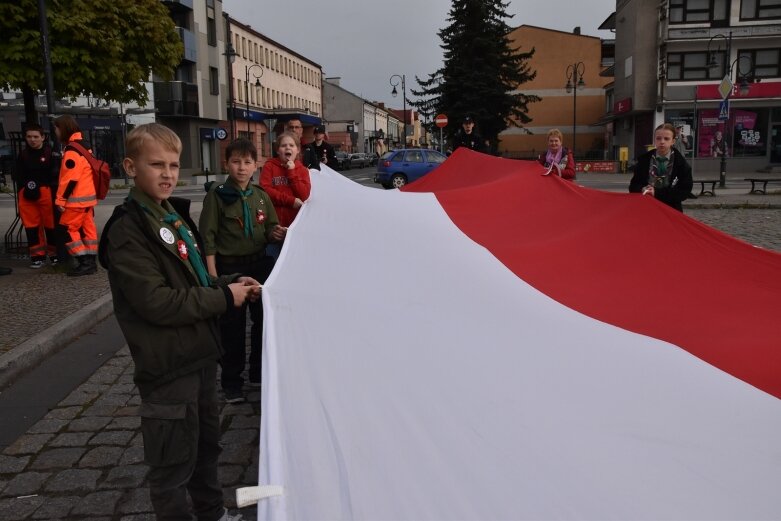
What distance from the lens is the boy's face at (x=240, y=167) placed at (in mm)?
4184

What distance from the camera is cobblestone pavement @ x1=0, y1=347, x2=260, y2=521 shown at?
11.0ft

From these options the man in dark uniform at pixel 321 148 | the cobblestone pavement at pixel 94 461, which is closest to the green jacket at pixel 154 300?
the cobblestone pavement at pixel 94 461

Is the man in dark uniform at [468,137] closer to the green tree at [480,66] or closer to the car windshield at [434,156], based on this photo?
the car windshield at [434,156]

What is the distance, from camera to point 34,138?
29.9 feet

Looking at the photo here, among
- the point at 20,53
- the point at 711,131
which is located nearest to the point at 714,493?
the point at 20,53

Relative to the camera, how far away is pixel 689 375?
2771 mm

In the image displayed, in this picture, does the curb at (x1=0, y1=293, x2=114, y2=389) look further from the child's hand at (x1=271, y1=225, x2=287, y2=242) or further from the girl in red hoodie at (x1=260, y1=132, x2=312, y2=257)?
the child's hand at (x1=271, y1=225, x2=287, y2=242)

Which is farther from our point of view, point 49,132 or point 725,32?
point 725,32

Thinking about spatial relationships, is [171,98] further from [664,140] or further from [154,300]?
[154,300]

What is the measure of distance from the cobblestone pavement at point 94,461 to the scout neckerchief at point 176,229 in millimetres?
1220

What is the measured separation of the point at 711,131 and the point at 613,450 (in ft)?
134

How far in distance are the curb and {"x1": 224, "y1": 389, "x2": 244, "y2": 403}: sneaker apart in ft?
5.57

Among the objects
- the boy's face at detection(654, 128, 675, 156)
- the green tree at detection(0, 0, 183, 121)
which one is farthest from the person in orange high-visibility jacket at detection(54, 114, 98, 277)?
the boy's face at detection(654, 128, 675, 156)

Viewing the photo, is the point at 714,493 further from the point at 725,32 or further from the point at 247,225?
the point at 725,32
